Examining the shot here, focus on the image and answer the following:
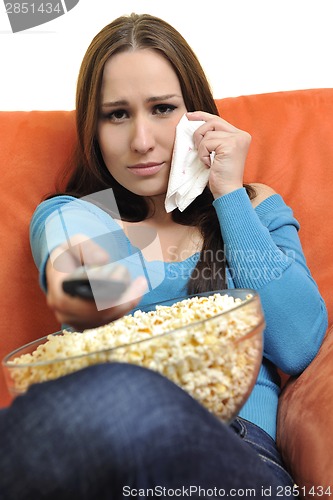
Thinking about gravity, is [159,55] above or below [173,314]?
above

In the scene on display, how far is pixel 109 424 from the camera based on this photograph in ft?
1.94

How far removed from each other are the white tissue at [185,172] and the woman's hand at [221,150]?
0.04 feet

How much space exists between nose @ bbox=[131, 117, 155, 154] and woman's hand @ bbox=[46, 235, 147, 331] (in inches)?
21.9

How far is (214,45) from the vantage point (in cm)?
162

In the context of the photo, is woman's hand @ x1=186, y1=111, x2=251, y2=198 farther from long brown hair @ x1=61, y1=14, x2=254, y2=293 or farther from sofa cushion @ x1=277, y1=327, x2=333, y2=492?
sofa cushion @ x1=277, y1=327, x2=333, y2=492

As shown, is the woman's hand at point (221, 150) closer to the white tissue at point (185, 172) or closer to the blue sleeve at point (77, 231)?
the white tissue at point (185, 172)

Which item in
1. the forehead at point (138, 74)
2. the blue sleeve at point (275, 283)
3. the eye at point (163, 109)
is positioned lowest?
the blue sleeve at point (275, 283)

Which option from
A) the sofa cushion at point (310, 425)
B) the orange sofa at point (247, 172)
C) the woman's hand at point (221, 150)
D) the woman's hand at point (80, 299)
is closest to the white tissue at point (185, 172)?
the woman's hand at point (221, 150)

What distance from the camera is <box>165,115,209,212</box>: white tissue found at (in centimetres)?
117

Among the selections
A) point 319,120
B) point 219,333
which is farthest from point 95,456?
point 319,120

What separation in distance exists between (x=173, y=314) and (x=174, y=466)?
0.22 meters

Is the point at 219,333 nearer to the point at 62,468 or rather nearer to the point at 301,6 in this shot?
the point at 62,468

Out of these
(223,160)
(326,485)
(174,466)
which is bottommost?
(326,485)

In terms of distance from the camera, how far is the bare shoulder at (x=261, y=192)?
4.03ft
